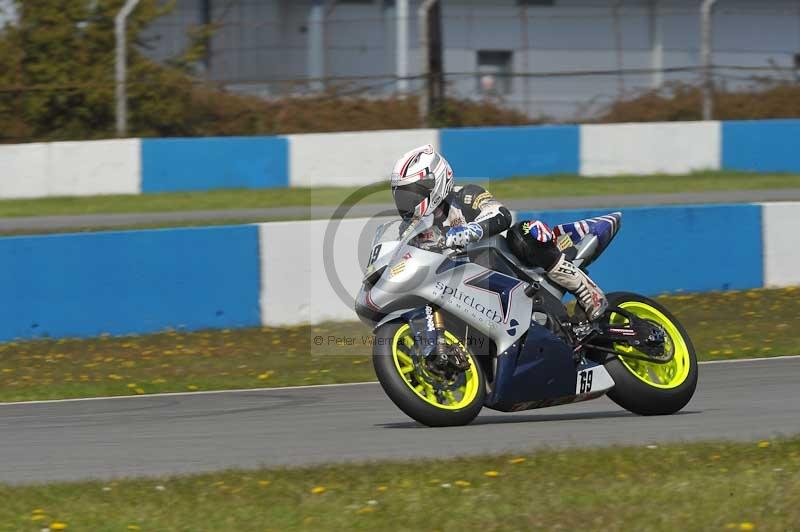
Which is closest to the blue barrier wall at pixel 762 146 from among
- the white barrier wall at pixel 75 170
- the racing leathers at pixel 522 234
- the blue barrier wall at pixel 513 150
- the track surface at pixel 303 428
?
the blue barrier wall at pixel 513 150

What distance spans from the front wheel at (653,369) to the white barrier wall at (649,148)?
12.7m

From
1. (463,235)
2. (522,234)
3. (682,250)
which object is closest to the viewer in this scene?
(463,235)

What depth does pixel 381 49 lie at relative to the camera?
24031 millimetres

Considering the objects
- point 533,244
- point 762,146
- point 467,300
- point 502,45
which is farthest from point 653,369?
point 502,45

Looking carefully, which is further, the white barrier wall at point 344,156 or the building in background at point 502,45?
the building in background at point 502,45

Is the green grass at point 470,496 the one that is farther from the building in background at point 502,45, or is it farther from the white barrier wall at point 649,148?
the building in background at point 502,45

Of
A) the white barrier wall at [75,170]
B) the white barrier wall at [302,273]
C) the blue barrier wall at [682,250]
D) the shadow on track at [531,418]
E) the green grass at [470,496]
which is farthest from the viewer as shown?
the white barrier wall at [75,170]

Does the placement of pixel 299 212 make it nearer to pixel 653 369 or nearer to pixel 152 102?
pixel 152 102

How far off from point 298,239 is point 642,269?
3.33m

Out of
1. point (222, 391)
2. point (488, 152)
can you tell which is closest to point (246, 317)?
point (222, 391)

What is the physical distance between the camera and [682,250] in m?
12.7

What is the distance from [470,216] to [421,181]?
1.29 feet

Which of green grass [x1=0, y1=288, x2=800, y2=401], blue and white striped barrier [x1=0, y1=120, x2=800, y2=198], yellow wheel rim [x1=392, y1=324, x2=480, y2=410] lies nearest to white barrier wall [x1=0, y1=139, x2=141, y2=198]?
blue and white striped barrier [x1=0, y1=120, x2=800, y2=198]

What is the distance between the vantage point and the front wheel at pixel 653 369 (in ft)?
23.8
